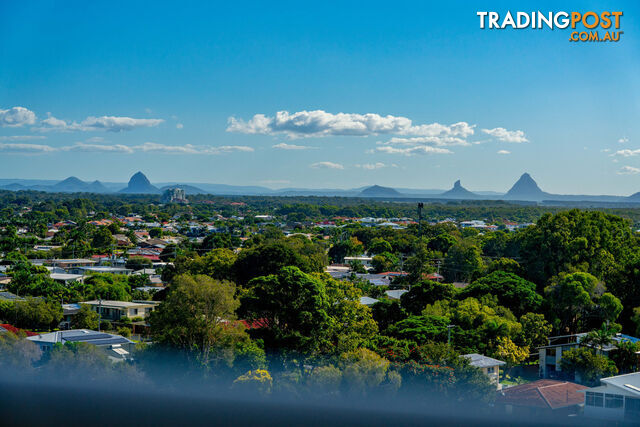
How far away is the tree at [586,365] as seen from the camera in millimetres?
5750

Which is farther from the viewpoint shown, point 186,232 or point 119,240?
point 186,232

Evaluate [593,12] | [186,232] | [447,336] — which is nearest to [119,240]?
[186,232]

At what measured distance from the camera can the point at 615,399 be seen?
4.01m

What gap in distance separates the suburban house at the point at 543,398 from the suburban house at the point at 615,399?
183 millimetres

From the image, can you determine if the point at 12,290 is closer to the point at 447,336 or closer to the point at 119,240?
the point at 447,336

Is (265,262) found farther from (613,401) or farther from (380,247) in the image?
(380,247)

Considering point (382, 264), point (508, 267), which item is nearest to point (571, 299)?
point (508, 267)

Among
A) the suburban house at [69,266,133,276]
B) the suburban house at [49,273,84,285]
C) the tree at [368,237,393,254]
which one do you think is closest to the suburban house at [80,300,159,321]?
the suburban house at [49,273,84,285]

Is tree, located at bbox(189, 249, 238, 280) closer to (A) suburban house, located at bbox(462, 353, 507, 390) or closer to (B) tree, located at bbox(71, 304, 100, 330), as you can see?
(B) tree, located at bbox(71, 304, 100, 330)

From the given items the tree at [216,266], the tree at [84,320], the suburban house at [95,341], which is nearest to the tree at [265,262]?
the tree at [216,266]

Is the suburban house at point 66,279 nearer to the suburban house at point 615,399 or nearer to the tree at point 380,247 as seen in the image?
the tree at point 380,247

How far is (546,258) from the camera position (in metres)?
9.55

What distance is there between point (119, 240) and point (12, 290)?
12410mm

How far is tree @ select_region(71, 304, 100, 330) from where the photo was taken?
25.2 feet
